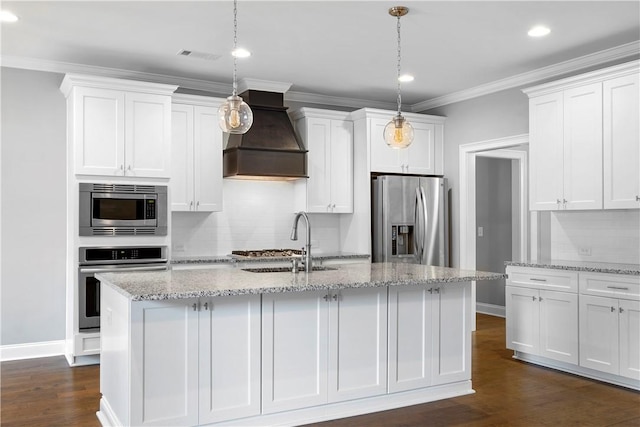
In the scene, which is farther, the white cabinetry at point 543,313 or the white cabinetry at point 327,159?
the white cabinetry at point 327,159

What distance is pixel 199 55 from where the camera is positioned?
16.9 feet

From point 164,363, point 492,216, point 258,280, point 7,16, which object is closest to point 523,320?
point 258,280

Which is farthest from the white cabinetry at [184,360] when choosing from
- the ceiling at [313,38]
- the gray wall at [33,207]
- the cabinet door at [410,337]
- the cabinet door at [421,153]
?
the cabinet door at [421,153]

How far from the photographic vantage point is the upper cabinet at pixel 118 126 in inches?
196

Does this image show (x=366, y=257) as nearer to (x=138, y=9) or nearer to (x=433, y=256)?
(x=433, y=256)

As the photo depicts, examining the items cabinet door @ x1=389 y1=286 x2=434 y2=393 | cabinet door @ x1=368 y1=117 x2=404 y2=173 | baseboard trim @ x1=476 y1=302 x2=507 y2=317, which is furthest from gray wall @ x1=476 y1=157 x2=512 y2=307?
cabinet door @ x1=389 y1=286 x2=434 y2=393

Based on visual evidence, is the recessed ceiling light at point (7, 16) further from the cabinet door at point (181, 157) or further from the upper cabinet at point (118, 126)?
the cabinet door at point (181, 157)

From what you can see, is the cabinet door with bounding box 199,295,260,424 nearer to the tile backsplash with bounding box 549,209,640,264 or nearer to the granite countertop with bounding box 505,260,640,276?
the granite countertop with bounding box 505,260,640,276

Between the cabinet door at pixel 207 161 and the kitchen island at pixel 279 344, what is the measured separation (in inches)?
76.0

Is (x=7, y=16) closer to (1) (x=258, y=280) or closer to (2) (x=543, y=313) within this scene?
(1) (x=258, y=280)

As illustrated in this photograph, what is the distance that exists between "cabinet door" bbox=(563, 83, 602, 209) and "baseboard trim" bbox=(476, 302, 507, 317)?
2.95 meters

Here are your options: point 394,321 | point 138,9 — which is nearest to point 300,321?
point 394,321

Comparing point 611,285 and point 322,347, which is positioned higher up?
point 611,285

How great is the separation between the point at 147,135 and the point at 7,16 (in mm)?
1469
